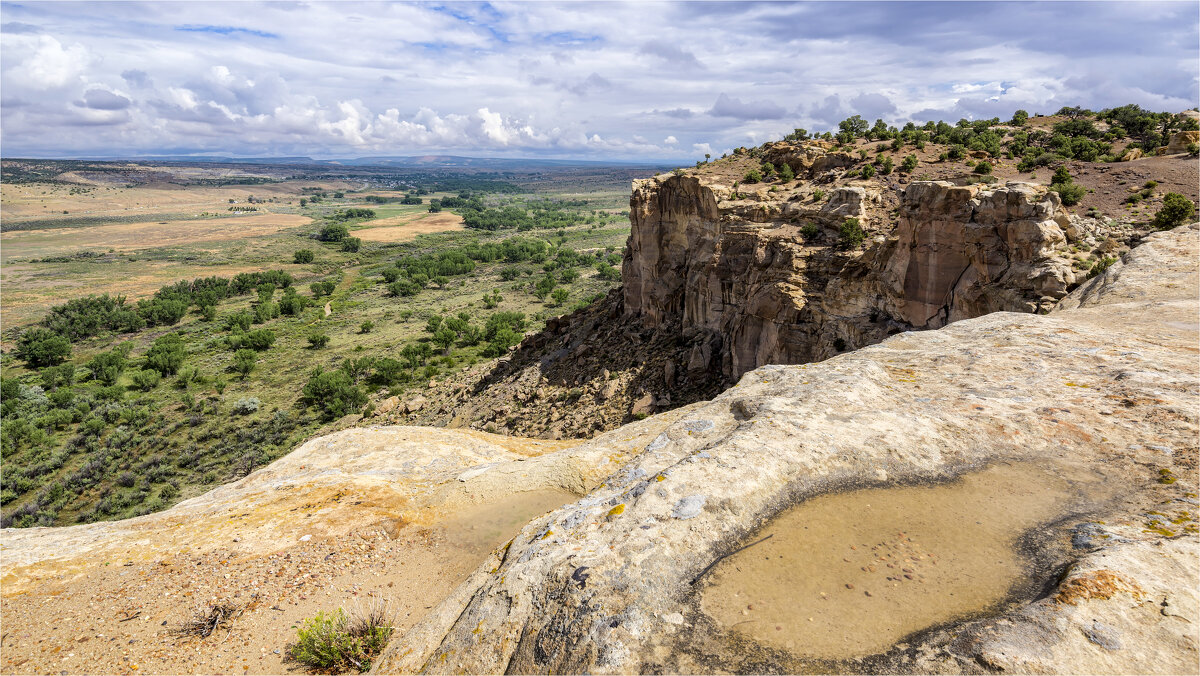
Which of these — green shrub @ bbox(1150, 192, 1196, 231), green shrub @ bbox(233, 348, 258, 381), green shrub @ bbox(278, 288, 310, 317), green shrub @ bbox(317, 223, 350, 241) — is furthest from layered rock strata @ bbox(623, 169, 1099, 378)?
green shrub @ bbox(317, 223, 350, 241)

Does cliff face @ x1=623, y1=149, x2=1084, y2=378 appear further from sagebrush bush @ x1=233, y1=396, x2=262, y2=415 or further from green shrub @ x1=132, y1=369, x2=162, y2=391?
green shrub @ x1=132, y1=369, x2=162, y2=391

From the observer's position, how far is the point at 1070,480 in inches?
294

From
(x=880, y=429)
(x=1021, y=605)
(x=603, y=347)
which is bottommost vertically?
(x=603, y=347)

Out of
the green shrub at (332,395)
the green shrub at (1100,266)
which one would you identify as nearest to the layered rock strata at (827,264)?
the green shrub at (1100,266)

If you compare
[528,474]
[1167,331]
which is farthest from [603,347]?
[1167,331]

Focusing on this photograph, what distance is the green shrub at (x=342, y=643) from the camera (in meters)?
7.74

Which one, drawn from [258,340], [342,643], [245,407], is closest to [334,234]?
[258,340]

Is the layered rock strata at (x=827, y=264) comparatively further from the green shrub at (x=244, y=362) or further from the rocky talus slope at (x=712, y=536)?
the green shrub at (x=244, y=362)

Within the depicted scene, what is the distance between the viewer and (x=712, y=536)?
686cm

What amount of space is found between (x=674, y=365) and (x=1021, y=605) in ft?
94.9

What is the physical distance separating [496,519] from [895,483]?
772cm

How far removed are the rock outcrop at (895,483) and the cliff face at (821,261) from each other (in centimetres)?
1052

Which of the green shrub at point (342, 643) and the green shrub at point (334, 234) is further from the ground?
the green shrub at point (334, 234)

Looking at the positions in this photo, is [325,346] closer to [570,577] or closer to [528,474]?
[528,474]
